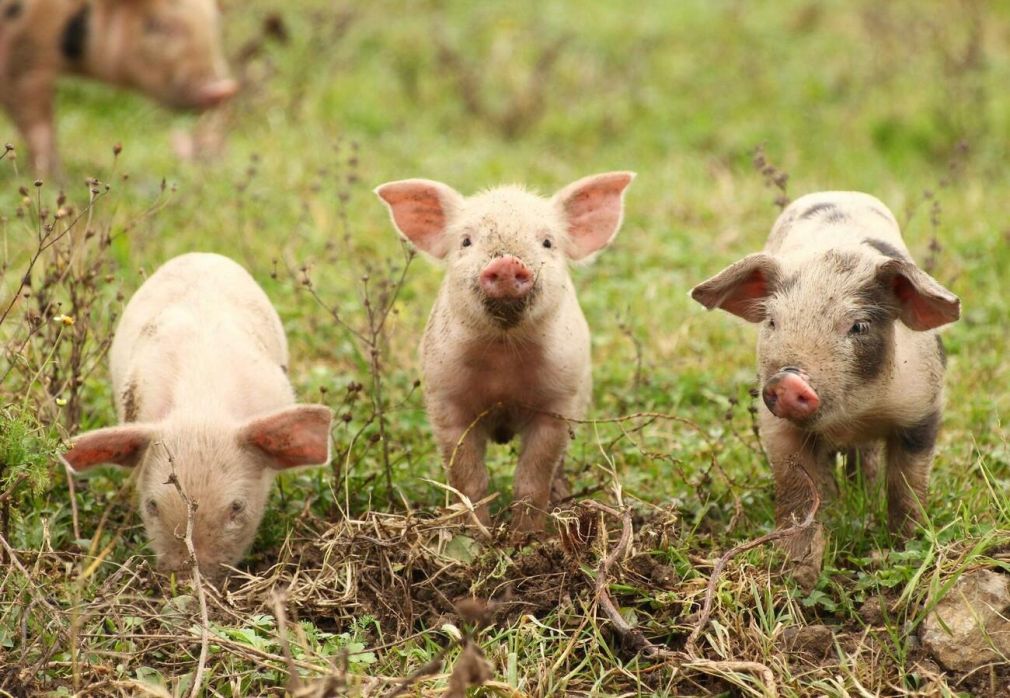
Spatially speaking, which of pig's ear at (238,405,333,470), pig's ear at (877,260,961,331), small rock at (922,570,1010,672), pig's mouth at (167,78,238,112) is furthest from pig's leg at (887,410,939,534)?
pig's mouth at (167,78,238,112)

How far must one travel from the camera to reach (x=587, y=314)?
704cm

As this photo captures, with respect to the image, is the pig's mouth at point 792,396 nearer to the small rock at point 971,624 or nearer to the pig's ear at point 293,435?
the small rock at point 971,624

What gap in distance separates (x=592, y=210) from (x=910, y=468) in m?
1.49

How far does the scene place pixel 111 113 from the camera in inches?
426

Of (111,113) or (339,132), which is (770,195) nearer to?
(339,132)

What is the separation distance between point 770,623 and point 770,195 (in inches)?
199

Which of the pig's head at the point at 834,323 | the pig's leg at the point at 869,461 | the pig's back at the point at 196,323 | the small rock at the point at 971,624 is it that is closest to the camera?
the small rock at the point at 971,624

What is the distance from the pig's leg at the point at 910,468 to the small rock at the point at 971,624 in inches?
20.3

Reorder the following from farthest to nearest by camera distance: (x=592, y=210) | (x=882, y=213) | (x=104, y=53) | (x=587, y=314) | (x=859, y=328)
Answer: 1. (x=104, y=53)
2. (x=587, y=314)
3. (x=882, y=213)
4. (x=592, y=210)
5. (x=859, y=328)

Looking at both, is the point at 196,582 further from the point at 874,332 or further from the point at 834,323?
Answer: the point at 874,332

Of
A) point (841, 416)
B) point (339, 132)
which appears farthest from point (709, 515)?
point (339, 132)

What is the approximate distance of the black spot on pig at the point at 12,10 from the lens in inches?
356

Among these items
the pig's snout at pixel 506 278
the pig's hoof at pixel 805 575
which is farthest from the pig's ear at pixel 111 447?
the pig's hoof at pixel 805 575

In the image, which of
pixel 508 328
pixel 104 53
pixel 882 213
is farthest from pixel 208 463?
pixel 104 53
